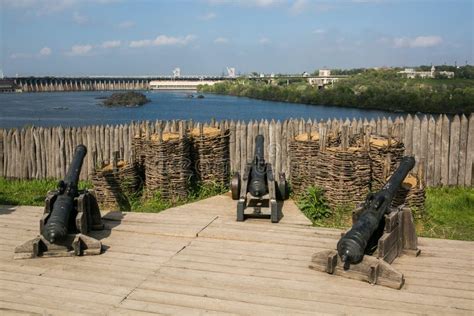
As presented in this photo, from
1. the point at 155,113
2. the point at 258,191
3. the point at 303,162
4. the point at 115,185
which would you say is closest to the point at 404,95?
the point at 155,113

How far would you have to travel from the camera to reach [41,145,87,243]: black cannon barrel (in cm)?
553

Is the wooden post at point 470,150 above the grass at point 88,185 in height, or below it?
above

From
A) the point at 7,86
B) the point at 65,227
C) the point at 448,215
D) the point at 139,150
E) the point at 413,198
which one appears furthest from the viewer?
the point at 7,86

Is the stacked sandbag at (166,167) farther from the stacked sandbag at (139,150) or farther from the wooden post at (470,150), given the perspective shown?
the wooden post at (470,150)

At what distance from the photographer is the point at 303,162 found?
9.58 metres

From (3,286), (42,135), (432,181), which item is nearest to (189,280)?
(3,286)

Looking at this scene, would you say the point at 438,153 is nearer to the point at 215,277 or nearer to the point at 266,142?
the point at 266,142

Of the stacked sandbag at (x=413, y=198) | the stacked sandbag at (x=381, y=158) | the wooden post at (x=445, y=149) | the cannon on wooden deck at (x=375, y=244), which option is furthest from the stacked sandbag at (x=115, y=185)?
the wooden post at (x=445, y=149)

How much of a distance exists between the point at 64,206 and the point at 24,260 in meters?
0.74

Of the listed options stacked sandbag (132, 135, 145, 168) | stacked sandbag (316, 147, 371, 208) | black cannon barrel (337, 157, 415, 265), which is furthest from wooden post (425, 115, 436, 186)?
stacked sandbag (132, 135, 145, 168)

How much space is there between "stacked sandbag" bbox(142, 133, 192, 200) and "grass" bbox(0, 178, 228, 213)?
0.14 m

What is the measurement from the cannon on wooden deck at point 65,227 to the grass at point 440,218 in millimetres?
3682

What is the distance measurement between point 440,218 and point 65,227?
243 inches

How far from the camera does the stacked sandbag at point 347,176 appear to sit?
8547mm
